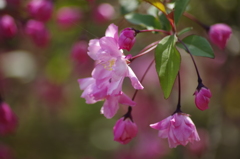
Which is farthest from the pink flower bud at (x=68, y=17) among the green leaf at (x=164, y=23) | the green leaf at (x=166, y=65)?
the green leaf at (x=166, y=65)

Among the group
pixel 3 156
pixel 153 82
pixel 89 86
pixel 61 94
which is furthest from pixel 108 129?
pixel 89 86

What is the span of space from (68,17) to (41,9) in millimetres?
445

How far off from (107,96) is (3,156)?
1279mm

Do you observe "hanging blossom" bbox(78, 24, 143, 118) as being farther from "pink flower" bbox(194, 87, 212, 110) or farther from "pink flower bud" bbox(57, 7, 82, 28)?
"pink flower bud" bbox(57, 7, 82, 28)

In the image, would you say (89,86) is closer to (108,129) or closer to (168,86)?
(168,86)

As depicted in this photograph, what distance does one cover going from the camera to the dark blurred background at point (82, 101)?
2.35 meters

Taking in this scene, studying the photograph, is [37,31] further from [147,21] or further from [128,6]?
[147,21]

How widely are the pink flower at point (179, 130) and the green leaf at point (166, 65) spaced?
119 millimetres

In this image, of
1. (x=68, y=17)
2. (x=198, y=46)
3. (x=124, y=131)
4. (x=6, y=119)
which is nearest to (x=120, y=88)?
(x=124, y=131)

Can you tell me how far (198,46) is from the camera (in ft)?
4.17

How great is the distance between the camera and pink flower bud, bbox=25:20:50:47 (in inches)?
78.3

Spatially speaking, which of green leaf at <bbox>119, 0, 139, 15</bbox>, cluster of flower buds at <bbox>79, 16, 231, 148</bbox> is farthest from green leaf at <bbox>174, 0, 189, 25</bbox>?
green leaf at <bbox>119, 0, 139, 15</bbox>

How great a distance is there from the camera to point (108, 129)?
3.39 m

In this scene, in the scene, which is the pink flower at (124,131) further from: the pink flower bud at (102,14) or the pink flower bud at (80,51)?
the pink flower bud at (102,14)
